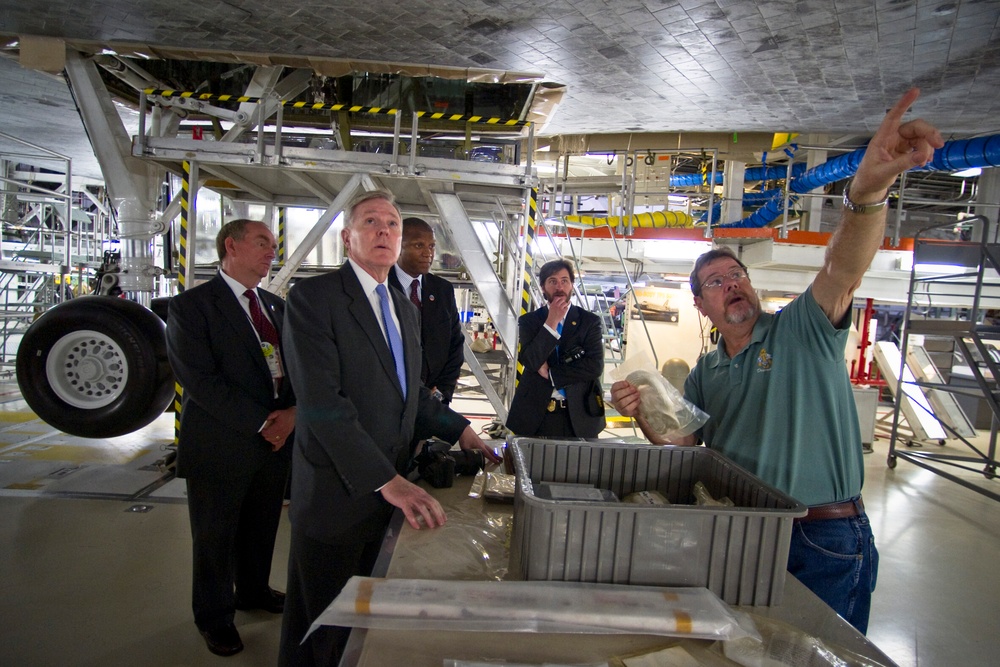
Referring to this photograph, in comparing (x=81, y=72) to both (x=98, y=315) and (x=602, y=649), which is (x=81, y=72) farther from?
(x=602, y=649)

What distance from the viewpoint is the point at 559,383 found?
128 inches

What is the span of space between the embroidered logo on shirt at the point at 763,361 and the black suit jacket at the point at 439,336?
193cm

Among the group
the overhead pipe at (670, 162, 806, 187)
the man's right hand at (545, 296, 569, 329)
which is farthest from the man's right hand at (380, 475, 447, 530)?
the overhead pipe at (670, 162, 806, 187)

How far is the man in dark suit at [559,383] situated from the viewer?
3.26m

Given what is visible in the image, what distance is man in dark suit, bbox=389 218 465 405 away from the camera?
3252 millimetres

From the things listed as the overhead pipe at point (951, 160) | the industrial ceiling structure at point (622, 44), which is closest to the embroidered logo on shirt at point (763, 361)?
the industrial ceiling structure at point (622, 44)

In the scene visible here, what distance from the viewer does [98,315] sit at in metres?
4.26

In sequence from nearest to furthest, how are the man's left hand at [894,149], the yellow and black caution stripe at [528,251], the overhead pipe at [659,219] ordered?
1. the man's left hand at [894,149]
2. the yellow and black caution stripe at [528,251]
3. the overhead pipe at [659,219]

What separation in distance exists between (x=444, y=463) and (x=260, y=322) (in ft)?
4.86

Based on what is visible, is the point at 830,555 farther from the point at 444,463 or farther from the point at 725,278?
the point at 444,463

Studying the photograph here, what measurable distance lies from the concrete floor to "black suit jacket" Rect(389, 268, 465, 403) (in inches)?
60.1

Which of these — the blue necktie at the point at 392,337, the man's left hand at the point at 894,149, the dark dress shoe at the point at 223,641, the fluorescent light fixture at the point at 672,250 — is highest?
the fluorescent light fixture at the point at 672,250

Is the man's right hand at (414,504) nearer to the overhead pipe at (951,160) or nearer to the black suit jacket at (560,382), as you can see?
the black suit jacket at (560,382)

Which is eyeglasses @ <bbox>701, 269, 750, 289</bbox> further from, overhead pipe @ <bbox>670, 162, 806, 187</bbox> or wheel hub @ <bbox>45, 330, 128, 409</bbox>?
overhead pipe @ <bbox>670, 162, 806, 187</bbox>
